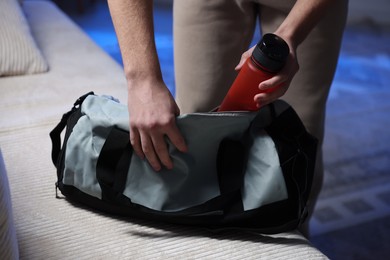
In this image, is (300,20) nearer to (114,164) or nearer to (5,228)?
(114,164)

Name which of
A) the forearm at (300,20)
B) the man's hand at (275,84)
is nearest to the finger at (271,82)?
the man's hand at (275,84)

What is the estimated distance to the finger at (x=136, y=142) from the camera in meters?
0.78

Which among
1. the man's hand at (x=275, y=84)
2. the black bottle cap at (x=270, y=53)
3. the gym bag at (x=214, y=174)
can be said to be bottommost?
the gym bag at (x=214, y=174)

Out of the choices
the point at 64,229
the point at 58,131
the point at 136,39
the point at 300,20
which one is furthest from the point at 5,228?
the point at 300,20

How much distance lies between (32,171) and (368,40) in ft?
10.0

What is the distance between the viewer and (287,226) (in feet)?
2.70

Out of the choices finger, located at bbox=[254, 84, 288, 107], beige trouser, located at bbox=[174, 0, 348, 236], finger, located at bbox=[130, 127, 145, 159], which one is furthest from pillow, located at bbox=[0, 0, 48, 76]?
finger, located at bbox=[254, 84, 288, 107]

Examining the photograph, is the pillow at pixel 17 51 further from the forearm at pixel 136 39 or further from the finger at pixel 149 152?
the finger at pixel 149 152

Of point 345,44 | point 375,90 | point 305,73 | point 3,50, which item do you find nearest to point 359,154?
point 375,90

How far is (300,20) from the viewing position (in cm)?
89

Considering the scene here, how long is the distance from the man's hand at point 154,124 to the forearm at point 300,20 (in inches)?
10.7

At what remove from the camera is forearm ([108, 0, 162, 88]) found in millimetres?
814

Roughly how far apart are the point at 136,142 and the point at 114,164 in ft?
0.22

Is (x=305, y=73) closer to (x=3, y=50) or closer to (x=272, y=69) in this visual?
(x=272, y=69)
